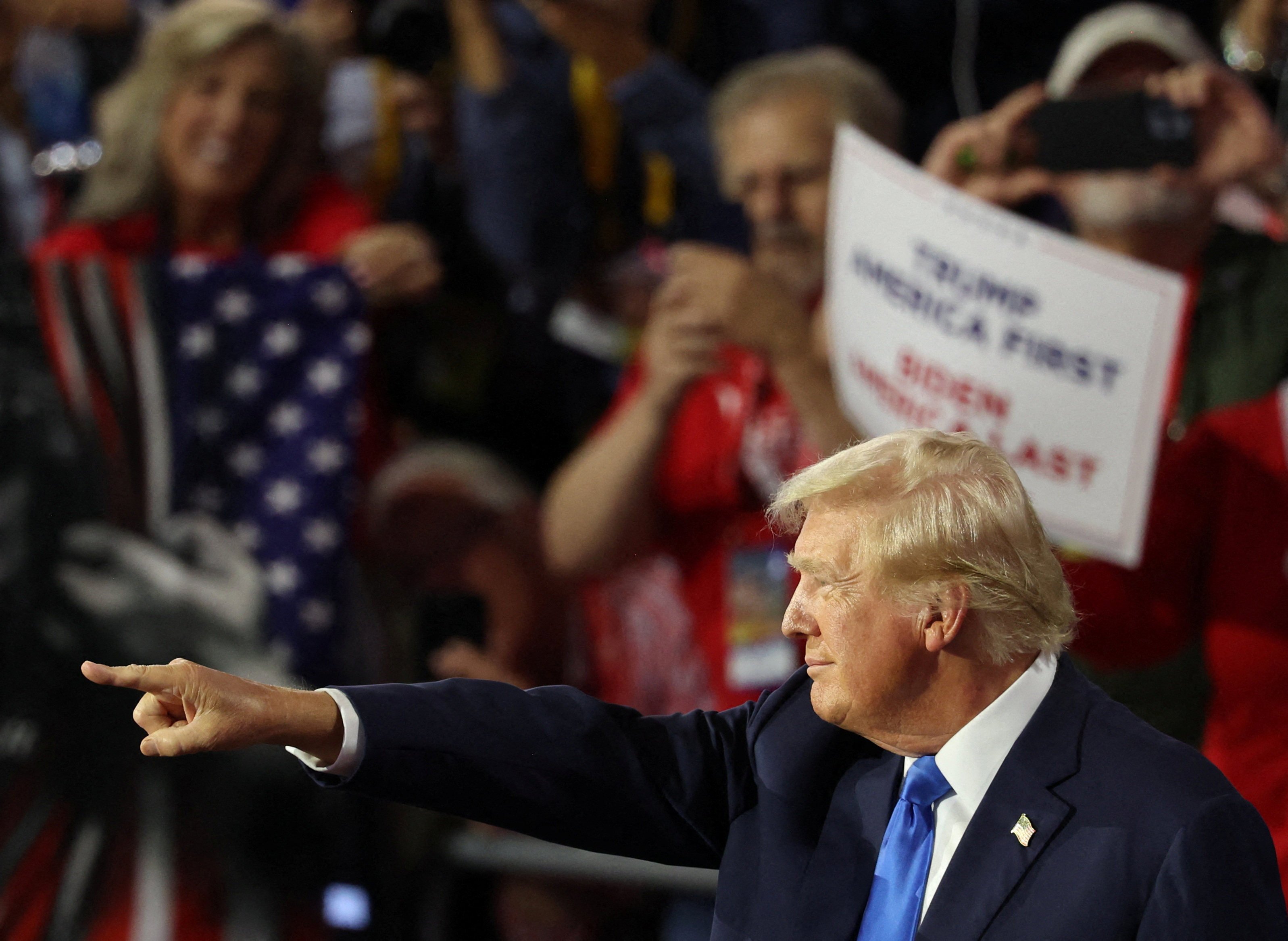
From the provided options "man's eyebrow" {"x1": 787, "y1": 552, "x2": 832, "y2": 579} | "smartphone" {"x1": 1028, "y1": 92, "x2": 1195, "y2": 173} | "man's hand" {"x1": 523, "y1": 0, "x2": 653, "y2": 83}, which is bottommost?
"man's eyebrow" {"x1": 787, "y1": 552, "x2": 832, "y2": 579}

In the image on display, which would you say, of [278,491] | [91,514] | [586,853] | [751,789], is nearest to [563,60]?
[278,491]

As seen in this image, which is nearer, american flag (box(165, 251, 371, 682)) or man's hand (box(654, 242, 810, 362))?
man's hand (box(654, 242, 810, 362))

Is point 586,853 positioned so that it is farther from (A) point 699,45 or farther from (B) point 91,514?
(A) point 699,45

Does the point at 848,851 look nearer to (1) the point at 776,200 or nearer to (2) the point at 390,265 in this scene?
(1) the point at 776,200

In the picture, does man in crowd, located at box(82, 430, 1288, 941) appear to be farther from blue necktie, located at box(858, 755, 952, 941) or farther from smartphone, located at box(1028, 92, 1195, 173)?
smartphone, located at box(1028, 92, 1195, 173)

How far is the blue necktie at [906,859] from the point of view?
1429mm

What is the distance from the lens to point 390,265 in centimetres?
377

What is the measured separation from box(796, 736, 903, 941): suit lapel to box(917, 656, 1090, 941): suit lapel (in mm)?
82

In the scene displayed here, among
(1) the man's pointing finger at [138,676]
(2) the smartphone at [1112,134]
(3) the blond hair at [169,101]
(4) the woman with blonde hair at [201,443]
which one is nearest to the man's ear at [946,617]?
(1) the man's pointing finger at [138,676]

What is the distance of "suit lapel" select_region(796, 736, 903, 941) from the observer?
145cm

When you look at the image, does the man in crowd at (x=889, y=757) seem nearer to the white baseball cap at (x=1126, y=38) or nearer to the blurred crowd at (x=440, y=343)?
the blurred crowd at (x=440, y=343)

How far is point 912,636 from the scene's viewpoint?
56.8 inches

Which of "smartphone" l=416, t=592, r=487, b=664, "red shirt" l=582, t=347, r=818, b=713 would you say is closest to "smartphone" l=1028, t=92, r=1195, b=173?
"red shirt" l=582, t=347, r=818, b=713

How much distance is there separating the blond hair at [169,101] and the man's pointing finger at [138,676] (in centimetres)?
271
